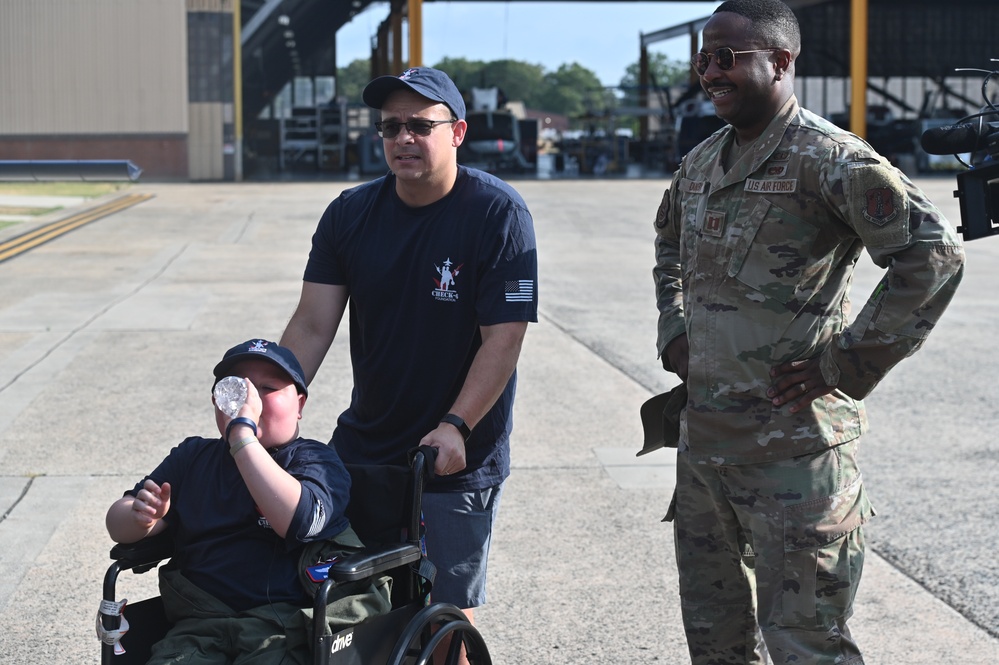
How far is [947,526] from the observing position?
5.30 meters

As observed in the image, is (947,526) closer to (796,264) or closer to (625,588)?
(625,588)

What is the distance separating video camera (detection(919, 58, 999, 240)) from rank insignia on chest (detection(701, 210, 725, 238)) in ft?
1.70

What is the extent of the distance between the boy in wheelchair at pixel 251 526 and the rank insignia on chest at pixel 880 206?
136 centimetres

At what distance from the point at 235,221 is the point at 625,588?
58.7 ft

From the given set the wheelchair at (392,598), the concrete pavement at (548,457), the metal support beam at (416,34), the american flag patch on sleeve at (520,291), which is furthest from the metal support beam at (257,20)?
the wheelchair at (392,598)

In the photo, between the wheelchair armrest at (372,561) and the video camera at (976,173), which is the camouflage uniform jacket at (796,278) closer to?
the video camera at (976,173)

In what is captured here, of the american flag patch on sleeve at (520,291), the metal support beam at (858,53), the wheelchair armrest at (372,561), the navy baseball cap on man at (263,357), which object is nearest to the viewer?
the wheelchair armrest at (372,561)

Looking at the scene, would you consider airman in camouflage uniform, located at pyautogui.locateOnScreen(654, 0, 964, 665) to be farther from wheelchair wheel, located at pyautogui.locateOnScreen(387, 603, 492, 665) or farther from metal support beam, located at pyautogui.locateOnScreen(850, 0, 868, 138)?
metal support beam, located at pyautogui.locateOnScreen(850, 0, 868, 138)

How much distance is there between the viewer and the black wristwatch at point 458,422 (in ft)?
9.59

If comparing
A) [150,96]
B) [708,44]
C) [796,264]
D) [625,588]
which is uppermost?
[150,96]

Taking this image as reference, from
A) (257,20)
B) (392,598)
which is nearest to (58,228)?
(392,598)

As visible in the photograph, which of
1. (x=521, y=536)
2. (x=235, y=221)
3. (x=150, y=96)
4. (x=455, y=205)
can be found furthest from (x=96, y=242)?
(x=150, y=96)

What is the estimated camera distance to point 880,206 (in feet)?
8.69

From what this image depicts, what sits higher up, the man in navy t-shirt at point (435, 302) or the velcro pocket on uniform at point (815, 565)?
the man in navy t-shirt at point (435, 302)
